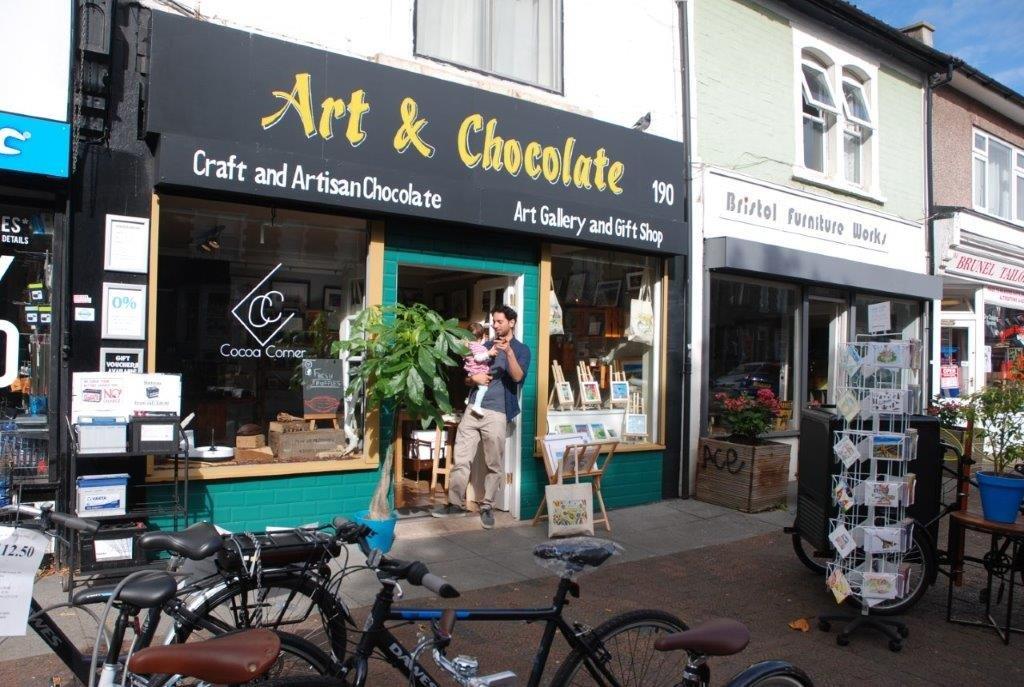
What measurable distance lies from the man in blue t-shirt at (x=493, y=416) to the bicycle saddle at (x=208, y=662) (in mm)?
4865

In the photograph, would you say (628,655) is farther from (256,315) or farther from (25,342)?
(25,342)

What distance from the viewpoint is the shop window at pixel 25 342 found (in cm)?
538

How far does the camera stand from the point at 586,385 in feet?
28.0

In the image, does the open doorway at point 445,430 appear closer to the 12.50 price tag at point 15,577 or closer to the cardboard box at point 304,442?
the cardboard box at point 304,442

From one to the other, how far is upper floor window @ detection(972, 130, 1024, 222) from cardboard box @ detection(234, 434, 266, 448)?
1304 cm

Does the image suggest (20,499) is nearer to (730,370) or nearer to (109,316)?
(109,316)

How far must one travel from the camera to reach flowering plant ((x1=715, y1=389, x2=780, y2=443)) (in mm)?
8398

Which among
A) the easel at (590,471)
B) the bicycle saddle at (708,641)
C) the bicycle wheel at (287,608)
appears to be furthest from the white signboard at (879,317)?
the bicycle wheel at (287,608)

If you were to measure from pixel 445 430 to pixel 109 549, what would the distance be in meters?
3.76

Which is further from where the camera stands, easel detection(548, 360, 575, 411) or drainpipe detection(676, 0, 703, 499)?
drainpipe detection(676, 0, 703, 499)

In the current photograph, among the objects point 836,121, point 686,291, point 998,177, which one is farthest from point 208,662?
point 998,177

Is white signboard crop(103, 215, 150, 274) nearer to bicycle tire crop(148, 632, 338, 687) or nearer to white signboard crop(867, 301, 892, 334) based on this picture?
bicycle tire crop(148, 632, 338, 687)

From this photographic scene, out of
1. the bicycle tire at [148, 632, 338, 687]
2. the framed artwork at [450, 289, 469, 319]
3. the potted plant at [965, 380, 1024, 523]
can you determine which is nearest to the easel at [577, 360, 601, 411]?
the framed artwork at [450, 289, 469, 319]

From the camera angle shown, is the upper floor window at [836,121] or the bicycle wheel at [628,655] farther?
the upper floor window at [836,121]
